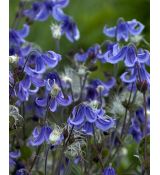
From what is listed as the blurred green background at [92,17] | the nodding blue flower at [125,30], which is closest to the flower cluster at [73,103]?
the nodding blue flower at [125,30]

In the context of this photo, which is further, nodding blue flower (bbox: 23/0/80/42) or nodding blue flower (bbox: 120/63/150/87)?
nodding blue flower (bbox: 23/0/80/42)

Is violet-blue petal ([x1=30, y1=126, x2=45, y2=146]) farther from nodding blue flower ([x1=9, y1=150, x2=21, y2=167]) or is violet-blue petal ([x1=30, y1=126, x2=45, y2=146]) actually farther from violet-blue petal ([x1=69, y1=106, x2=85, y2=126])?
nodding blue flower ([x1=9, y1=150, x2=21, y2=167])

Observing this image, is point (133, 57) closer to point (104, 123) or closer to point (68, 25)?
point (104, 123)

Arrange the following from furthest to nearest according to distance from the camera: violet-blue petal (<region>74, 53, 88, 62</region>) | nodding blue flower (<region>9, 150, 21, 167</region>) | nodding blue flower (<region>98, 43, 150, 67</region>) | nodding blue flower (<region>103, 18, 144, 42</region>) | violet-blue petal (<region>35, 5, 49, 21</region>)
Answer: violet-blue petal (<region>35, 5, 49, 21</region>)
violet-blue petal (<region>74, 53, 88, 62</region>)
nodding blue flower (<region>103, 18, 144, 42</region>)
nodding blue flower (<region>9, 150, 21, 167</region>)
nodding blue flower (<region>98, 43, 150, 67</region>)

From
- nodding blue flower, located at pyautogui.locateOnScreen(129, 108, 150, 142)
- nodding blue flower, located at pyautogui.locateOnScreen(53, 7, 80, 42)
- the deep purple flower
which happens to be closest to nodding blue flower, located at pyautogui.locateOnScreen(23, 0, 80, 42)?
nodding blue flower, located at pyautogui.locateOnScreen(53, 7, 80, 42)

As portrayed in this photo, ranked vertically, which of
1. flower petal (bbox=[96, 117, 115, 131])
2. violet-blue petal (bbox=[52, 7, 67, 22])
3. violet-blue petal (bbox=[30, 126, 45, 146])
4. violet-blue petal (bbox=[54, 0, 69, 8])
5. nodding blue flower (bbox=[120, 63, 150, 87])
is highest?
violet-blue petal (bbox=[54, 0, 69, 8])

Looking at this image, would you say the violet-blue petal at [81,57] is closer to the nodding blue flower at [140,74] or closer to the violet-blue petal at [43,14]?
the violet-blue petal at [43,14]

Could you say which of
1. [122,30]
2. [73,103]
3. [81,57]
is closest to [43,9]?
[81,57]

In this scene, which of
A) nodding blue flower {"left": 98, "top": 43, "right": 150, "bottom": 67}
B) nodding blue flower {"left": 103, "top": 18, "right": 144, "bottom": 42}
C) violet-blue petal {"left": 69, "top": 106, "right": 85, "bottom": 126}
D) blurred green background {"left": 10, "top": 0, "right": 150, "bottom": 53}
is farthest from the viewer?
blurred green background {"left": 10, "top": 0, "right": 150, "bottom": 53}
